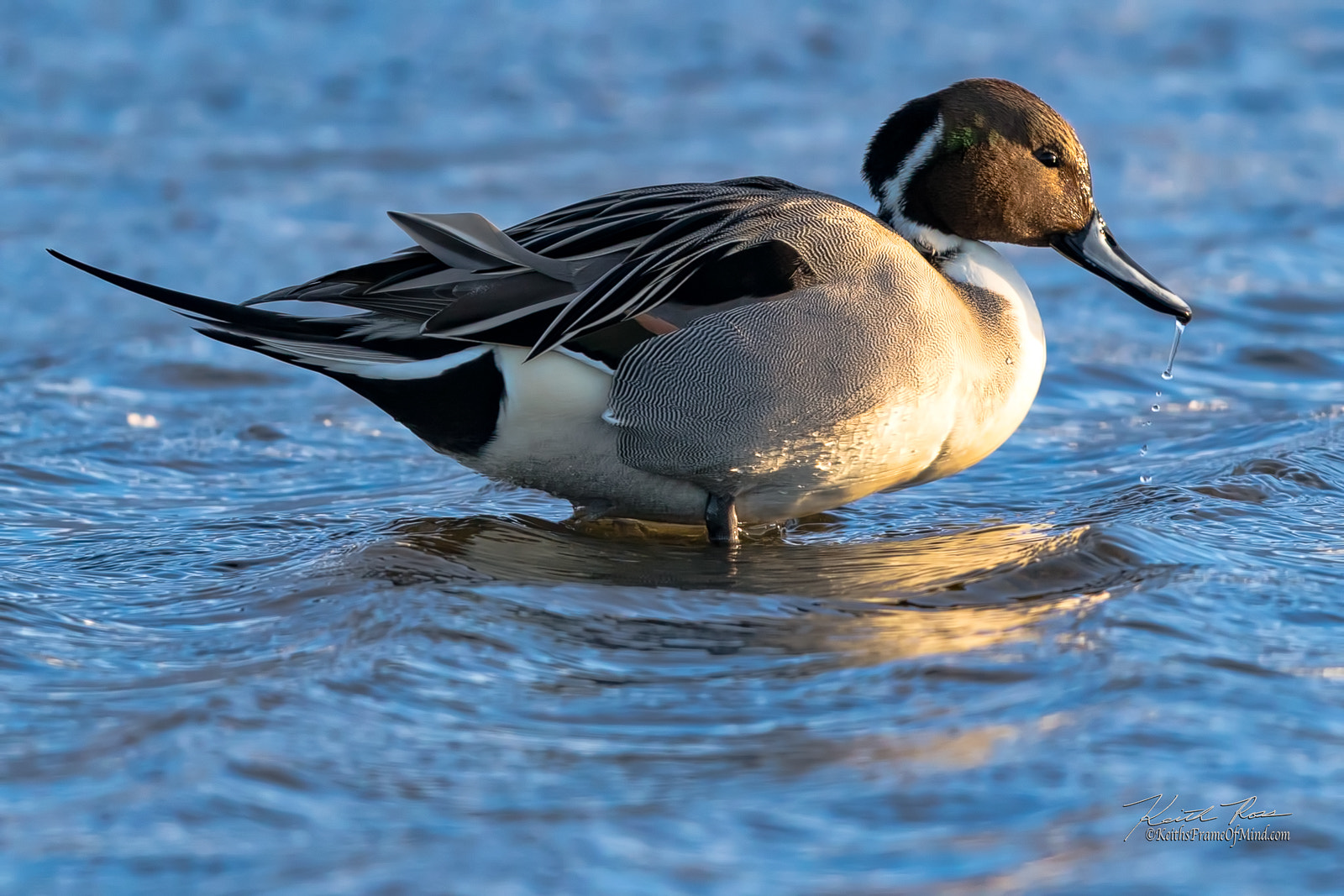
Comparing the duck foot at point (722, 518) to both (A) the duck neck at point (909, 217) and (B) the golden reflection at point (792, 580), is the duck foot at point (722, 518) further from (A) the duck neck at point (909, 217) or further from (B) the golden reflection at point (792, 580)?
(A) the duck neck at point (909, 217)

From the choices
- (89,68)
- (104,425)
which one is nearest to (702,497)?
(104,425)

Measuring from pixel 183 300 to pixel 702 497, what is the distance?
1523 millimetres

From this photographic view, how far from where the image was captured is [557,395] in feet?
14.9

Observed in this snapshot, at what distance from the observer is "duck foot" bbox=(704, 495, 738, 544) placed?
186 inches

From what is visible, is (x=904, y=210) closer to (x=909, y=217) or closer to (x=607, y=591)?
(x=909, y=217)

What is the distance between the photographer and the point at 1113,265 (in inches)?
203

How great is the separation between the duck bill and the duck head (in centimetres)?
3

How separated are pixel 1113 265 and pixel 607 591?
200cm

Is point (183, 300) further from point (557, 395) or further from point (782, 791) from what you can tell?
point (782, 791)

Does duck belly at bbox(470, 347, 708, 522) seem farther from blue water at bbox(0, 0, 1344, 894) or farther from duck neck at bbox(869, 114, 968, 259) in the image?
duck neck at bbox(869, 114, 968, 259)

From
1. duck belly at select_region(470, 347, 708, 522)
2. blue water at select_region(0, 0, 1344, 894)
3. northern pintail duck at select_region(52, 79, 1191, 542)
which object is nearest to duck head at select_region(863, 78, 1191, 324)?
northern pintail duck at select_region(52, 79, 1191, 542)

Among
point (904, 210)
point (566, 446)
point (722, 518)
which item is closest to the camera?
point (566, 446)

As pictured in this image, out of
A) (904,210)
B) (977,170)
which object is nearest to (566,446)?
(904,210)

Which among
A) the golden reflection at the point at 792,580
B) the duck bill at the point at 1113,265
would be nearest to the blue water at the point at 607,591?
the golden reflection at the point at 792,580
